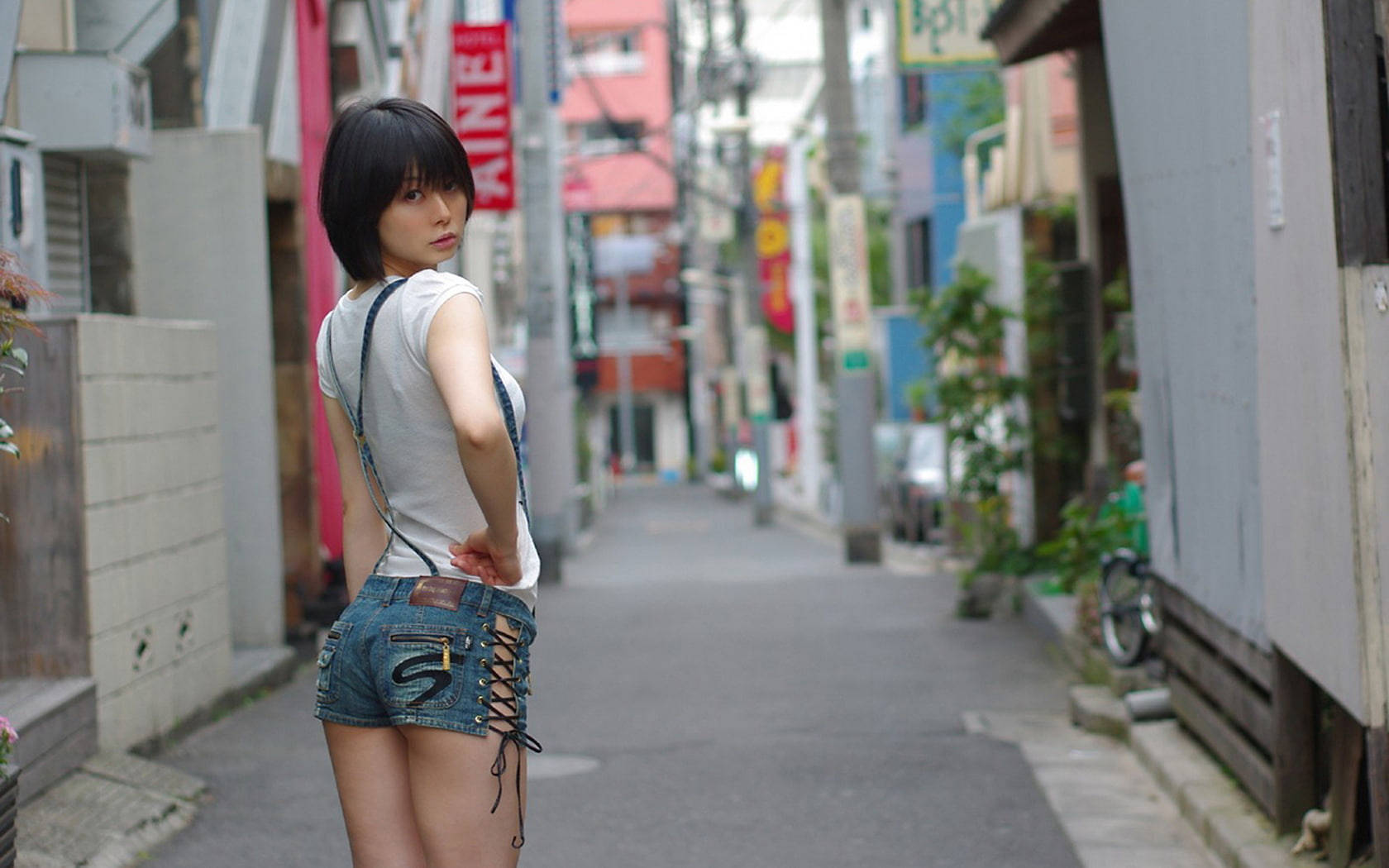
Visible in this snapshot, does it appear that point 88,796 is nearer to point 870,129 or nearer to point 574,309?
point 574,309

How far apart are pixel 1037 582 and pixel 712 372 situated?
2121 inches

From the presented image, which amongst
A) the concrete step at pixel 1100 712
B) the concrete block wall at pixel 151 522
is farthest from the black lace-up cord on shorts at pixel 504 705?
the concrete step at pixel 1100 712

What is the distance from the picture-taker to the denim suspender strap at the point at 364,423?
2.87 metres

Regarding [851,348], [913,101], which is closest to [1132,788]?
[851,348]

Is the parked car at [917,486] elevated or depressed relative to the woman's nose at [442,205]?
depressed

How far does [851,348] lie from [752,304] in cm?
1719

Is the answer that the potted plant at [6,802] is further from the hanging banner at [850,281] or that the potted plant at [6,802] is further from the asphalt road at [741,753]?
the hanging banner at [850,281]

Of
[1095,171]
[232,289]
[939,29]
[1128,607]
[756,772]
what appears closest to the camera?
[756,772]

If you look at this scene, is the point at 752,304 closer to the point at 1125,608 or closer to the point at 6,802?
the point at 1125,608

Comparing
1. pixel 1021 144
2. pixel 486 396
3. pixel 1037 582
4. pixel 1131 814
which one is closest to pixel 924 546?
pixel 1021 144

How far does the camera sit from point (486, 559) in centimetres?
287

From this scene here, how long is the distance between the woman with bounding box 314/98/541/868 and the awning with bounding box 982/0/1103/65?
692 cm

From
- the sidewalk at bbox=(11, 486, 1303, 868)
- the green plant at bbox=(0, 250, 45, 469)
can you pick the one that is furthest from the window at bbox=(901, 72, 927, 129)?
the green plant at bbox=(0, 250, 45, 469)

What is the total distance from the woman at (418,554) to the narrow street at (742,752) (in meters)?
2.92
